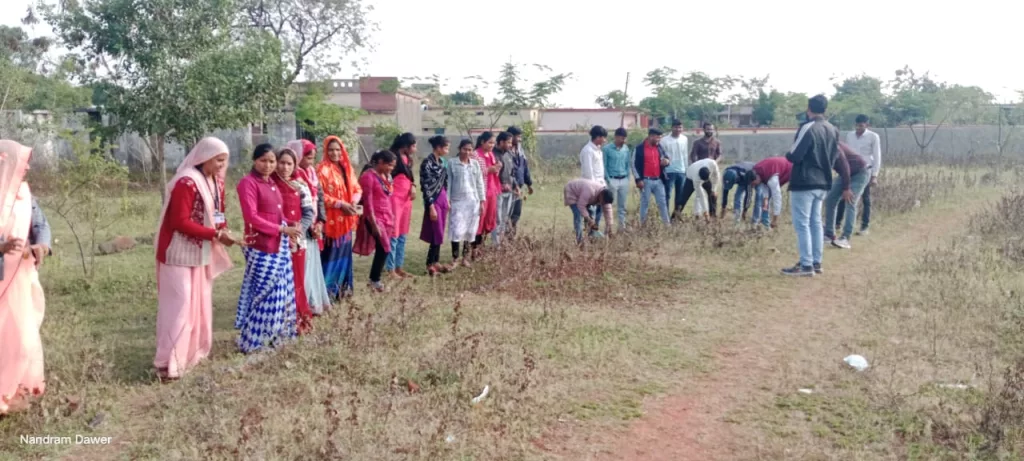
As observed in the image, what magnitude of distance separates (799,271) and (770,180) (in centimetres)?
248

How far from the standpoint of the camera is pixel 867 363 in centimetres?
501

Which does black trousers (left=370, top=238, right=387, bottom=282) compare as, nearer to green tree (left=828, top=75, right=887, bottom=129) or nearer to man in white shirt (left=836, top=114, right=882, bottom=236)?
man in white shirt (left=836, top=114, right=882, bottom=236)

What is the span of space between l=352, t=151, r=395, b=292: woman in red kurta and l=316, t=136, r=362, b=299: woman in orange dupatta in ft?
0.68

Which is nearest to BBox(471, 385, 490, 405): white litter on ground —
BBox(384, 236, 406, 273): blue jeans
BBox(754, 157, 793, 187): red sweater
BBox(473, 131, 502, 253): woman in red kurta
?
BBox(384, 236, 406, 273): blue jeans

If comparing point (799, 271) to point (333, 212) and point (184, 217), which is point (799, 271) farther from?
point (184, 217)

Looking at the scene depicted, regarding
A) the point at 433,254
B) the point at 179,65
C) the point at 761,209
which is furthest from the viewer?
the point at 179,65

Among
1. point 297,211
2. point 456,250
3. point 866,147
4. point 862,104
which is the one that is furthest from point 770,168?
point 862,104

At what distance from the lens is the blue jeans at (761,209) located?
1013 cm

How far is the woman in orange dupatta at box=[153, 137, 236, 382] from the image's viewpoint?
15.6 feet

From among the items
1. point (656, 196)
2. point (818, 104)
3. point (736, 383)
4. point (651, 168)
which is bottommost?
point (736, 383)

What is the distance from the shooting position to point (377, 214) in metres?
7.10

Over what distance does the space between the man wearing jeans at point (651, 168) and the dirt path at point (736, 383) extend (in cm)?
242

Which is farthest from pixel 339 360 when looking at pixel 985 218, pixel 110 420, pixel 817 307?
pixel 985 218

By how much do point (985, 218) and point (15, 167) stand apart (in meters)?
10.7
